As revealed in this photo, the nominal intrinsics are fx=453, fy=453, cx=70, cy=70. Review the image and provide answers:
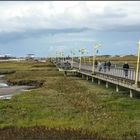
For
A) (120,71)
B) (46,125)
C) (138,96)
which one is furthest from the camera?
(120,71)

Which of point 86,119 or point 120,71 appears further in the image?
point 120,71

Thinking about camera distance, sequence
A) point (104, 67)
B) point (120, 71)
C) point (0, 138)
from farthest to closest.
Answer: point (104, 67) → point (120, 71) → point (0, 138)

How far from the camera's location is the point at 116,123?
82.9 feet

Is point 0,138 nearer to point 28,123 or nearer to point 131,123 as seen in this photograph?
point 28,123

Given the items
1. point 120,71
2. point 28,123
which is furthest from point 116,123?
point 120,71

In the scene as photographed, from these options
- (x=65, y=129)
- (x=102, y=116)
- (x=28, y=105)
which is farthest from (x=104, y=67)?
(x=65, y=129)

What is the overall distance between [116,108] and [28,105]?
6900mm

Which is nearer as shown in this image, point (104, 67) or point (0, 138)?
point (0, 138)

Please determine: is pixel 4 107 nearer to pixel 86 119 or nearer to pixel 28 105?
pixel 28 105

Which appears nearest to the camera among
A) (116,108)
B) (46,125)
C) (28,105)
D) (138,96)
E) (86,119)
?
(46,125)

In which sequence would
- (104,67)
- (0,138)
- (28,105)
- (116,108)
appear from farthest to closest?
(104,67)
(28,105)
(116,108)
(0,138)

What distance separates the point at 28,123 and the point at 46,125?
142 centimetres

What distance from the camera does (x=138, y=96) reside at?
40719 mm

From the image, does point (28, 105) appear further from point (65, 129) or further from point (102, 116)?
point (65, 129)
